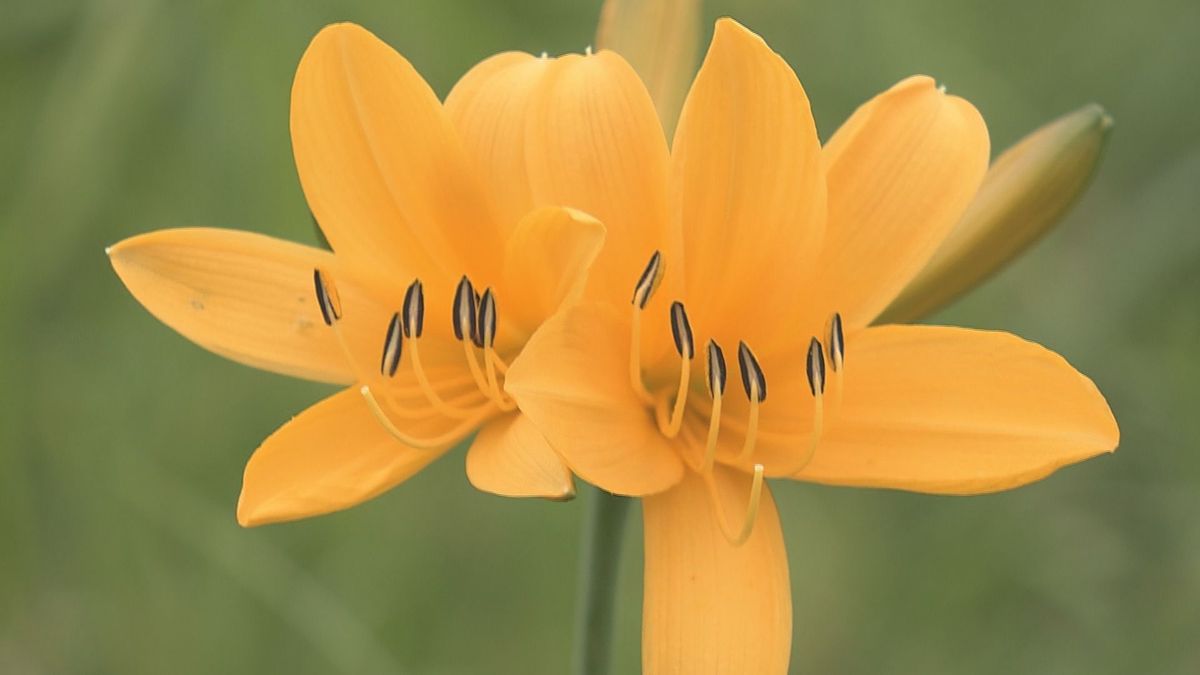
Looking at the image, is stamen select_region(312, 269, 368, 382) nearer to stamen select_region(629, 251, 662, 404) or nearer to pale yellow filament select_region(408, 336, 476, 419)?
pale yellow filament select_region(408, 336, 476, 419)

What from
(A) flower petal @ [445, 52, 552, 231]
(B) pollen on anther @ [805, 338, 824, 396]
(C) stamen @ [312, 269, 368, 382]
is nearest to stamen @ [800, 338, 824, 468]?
(B) pollen on anther @ [805, 338, 824, 396]

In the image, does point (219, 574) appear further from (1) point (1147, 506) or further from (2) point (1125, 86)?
(2) point (1125, 86)

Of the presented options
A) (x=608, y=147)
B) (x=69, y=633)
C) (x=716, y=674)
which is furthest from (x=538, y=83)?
(x=69, y=633)

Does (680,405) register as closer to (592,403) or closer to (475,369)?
(592,403)

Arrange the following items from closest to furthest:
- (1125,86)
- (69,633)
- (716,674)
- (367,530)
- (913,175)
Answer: (716,674)
(913,175)
(69,633)
(367,530)
(1125,86)

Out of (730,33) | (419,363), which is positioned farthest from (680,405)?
(730,33)

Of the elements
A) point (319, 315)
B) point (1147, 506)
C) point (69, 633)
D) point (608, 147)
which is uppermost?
point (608, 147)
